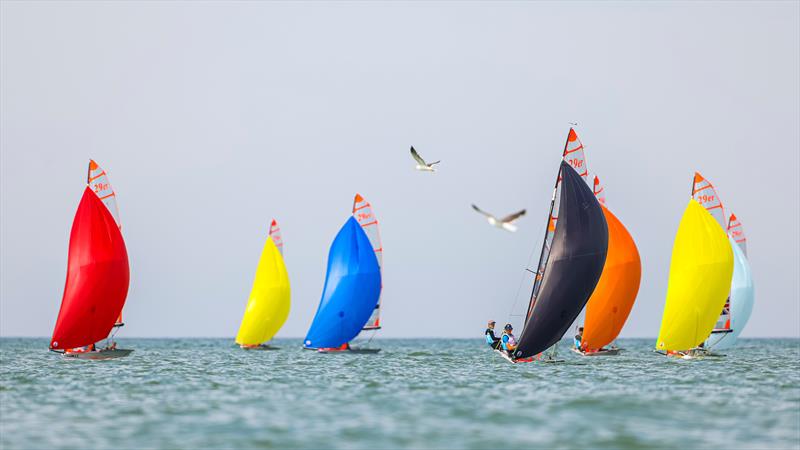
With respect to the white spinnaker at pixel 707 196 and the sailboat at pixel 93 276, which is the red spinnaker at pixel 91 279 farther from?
the white spinnaker at pixel 707 196

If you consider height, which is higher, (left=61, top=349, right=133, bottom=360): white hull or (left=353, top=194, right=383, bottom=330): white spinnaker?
(left=353, top=194, right=383, bottom=330): white spinnaker

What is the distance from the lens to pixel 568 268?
4281cm

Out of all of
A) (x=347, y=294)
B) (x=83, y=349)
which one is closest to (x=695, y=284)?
(x=347, y=294)

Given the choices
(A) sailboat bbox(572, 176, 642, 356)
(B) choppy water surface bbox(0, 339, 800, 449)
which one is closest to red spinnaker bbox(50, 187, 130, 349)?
(B) choppy water surface bbox(0, 339, 800, 449)

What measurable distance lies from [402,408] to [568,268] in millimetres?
15176

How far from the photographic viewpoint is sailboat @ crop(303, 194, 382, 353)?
199 feet

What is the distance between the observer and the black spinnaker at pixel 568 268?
141ft

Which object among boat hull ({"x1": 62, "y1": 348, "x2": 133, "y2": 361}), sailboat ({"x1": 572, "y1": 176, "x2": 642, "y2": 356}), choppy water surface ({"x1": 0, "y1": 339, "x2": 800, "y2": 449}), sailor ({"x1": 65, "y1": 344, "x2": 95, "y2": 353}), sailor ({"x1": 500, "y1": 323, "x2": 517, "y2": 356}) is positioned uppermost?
sailboat ({"x1": 572, "y1": 176, "x2": 642, "y2": 356})

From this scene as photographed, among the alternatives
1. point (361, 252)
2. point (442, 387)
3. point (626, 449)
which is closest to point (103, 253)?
point (361, 252)

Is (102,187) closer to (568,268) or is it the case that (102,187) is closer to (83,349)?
(83,349)

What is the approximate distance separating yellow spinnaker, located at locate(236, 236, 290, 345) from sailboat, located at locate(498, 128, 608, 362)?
32.3 meters

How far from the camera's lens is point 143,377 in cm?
4134

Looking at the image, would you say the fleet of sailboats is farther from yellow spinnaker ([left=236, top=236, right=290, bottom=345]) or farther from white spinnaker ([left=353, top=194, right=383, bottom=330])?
yellow spinnaker ([left=236, top=236, right=290, bottom=345])

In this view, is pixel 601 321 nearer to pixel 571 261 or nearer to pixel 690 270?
pixel 690 270
